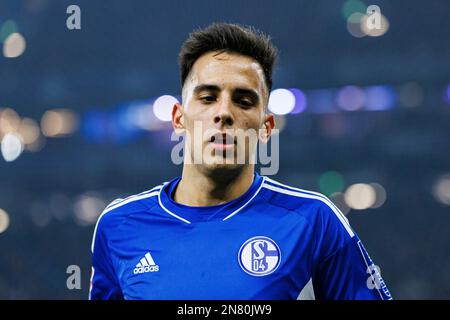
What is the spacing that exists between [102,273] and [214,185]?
2.07 ft

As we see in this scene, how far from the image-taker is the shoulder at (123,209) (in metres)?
2.39

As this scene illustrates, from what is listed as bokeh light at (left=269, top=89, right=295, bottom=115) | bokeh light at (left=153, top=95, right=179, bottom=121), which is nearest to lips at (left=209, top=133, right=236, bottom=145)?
bokeh light at (left=269, top=89, right=295, bottom=115)

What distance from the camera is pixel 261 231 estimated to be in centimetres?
215

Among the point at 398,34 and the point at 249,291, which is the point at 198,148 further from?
the point at 398,34

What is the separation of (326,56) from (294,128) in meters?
1.42

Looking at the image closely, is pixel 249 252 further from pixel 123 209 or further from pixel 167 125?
pixel 167 125

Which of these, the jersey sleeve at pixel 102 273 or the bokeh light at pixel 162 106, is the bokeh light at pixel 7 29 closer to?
the bokeh light at pixel 162 106

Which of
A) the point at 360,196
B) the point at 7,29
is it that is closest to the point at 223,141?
the point at 7,29

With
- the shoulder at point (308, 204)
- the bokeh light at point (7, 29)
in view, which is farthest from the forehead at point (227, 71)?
the bokeh light at point (7, 29)

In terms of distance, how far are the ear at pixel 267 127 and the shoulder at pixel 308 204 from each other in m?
0.17

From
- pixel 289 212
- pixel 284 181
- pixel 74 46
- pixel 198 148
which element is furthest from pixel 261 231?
pixel 284 181

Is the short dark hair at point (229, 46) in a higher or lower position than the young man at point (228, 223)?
higher

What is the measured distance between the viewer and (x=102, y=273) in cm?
244

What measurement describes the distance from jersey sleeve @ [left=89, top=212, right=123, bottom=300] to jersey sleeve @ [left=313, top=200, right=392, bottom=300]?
821 mm
